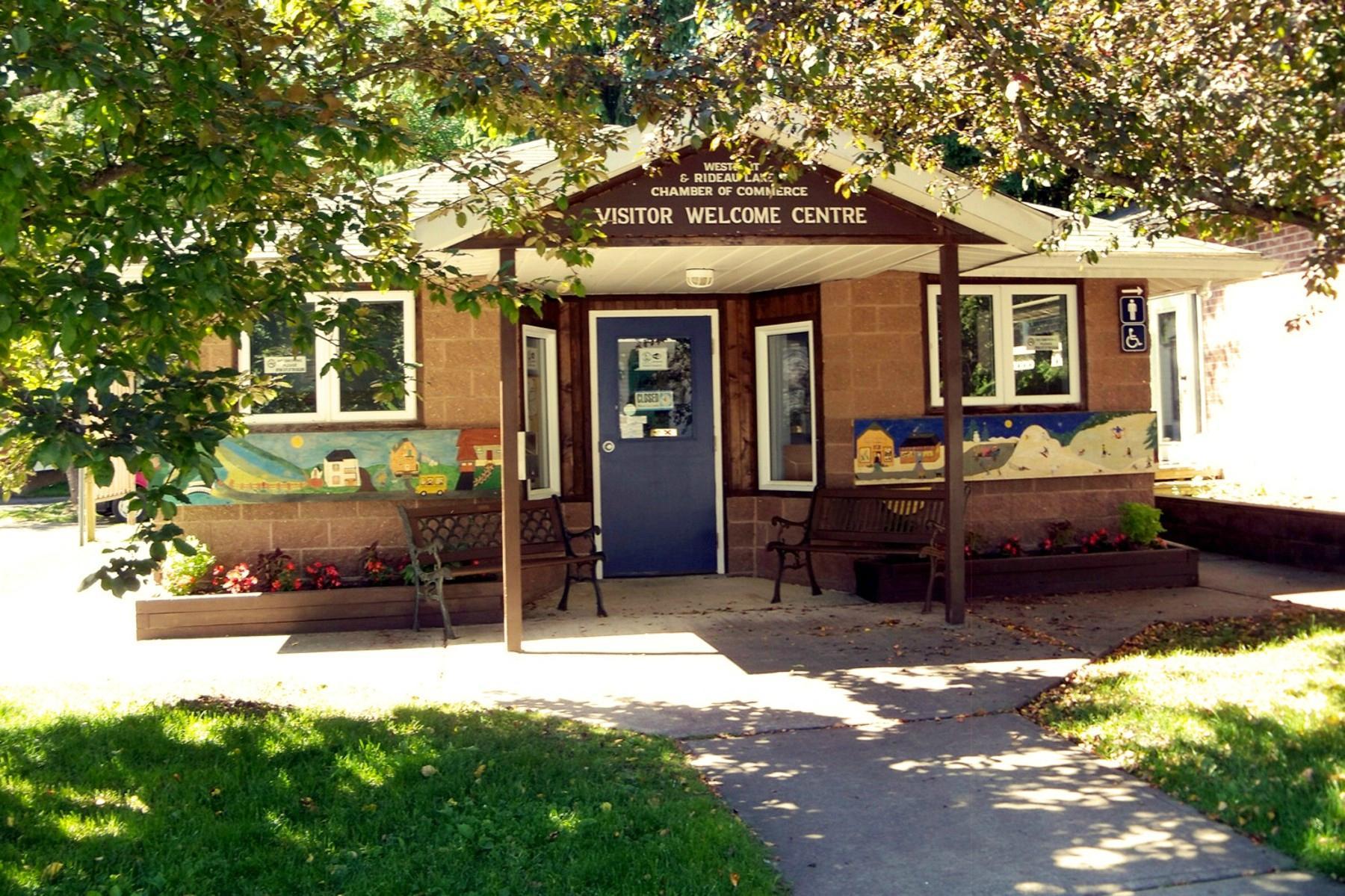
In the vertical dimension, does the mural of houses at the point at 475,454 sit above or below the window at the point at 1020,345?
below

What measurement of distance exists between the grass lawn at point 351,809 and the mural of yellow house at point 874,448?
5.03 meters

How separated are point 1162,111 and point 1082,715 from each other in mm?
3742

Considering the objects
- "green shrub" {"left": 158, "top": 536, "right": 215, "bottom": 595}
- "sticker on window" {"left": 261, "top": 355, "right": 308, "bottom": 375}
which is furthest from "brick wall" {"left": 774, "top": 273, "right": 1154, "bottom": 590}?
"green shrub" {"left": 158, "top": 536, "right": 215, "bottom": 595}

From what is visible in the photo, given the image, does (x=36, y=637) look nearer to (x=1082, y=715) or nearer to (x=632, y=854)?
(x=632, y=854)

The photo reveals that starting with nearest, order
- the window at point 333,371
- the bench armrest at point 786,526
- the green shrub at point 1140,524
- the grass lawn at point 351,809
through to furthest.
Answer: the grass lawn at point 351,809 < the window at point 333,371 < the bench armrest at point 786,526 < the green shrub at point 1140,524

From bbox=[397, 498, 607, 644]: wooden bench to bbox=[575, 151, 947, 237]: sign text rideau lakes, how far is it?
108 inches

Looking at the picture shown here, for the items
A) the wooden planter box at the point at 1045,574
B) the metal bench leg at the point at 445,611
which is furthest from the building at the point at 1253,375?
the metal bench leg at the point at 445,611

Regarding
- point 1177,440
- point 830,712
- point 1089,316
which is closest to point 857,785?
point 830,712

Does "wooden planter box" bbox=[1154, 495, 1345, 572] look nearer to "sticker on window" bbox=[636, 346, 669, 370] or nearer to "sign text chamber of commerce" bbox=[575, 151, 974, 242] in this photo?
"sign text chamber of commerce" bbox=[575, 151, 974, 242]

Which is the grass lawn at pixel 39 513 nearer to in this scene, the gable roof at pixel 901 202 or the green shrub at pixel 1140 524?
the gable roof at pixel 901 202

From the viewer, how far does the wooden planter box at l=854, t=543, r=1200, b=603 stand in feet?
34.0

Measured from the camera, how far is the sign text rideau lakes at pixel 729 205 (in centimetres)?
831

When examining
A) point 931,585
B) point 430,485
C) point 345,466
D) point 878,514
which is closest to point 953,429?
point 931,585

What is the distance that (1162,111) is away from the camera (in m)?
7.59
